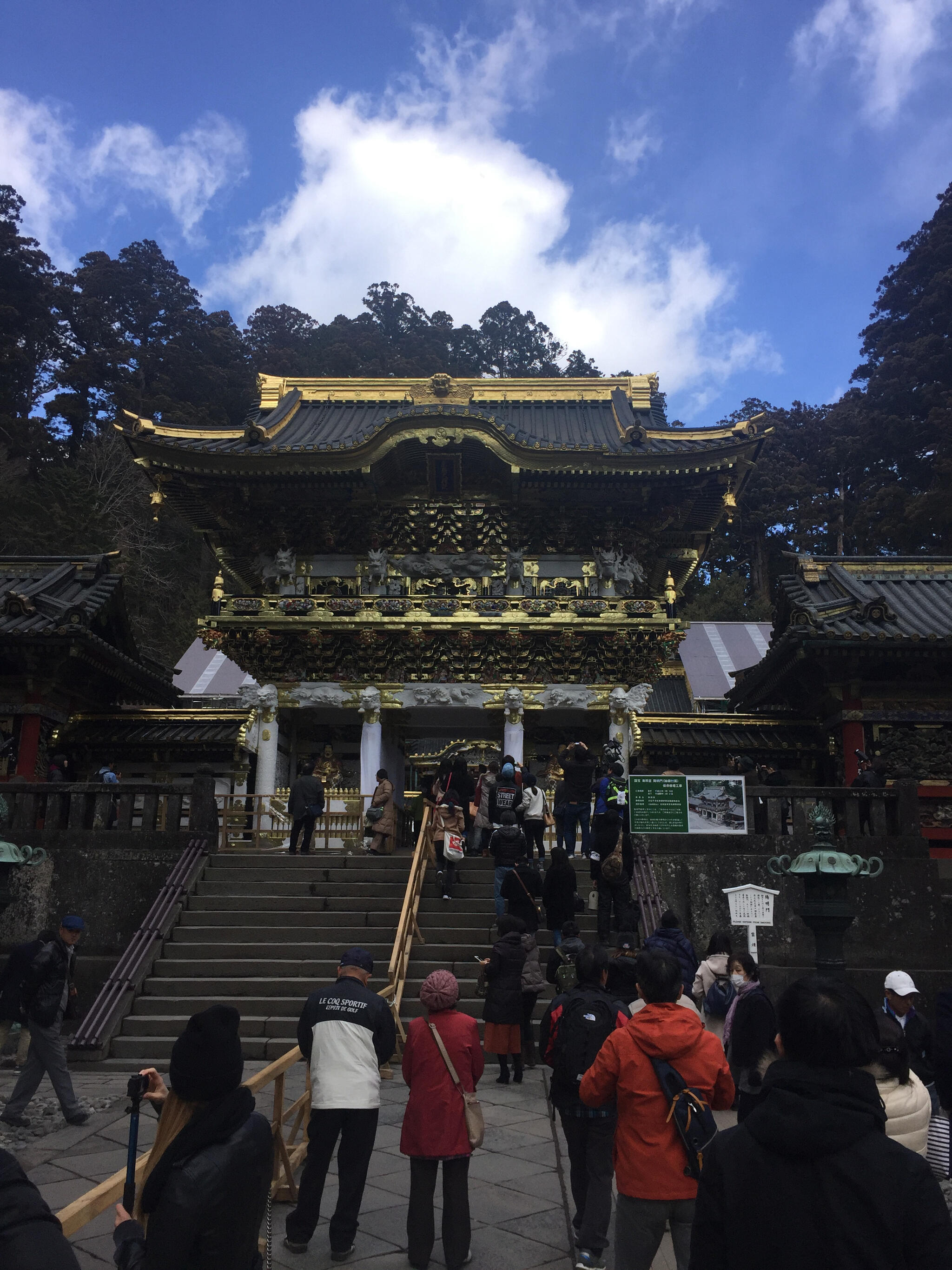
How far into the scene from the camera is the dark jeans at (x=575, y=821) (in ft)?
45.0

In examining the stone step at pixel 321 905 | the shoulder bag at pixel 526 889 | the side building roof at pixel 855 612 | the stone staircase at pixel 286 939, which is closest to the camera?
the stone staircase at pixel 286 939

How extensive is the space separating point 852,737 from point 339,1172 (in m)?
14.8

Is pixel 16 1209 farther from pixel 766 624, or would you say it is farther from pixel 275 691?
pixel 766 624

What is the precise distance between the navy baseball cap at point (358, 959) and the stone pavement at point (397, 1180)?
1535mm

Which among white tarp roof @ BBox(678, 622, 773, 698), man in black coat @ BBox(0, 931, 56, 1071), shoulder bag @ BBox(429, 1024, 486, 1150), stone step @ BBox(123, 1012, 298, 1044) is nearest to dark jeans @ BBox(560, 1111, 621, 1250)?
shoulder bag @ BBox(429, 1024, 486, 1150)

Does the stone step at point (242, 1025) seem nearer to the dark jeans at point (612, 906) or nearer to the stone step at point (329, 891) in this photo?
the stone step at point (329, 891)

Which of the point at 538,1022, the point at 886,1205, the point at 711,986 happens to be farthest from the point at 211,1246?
the point at 538,1022

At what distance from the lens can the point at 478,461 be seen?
20.6 meters

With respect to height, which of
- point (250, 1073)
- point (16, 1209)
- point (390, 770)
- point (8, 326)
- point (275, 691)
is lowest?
point (250, 1073)

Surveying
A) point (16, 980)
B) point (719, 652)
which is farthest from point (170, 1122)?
point (719, 652)

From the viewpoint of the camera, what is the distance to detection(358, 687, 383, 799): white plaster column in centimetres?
1905

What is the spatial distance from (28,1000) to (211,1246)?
5.72m

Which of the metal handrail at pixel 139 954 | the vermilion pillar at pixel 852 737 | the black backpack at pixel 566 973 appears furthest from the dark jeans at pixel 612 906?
the vermilion pillar at pixel 852 737

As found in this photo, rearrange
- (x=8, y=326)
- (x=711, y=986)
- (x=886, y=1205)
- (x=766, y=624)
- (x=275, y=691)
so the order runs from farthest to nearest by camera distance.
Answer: (x=8, y=326)
(x=766, y=624)
(x=275, y=691)
(x=711, y=986)
(x=886, y=1205)
